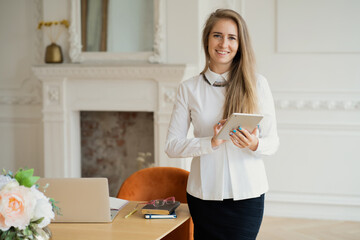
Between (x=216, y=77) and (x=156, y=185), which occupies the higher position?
(x=216, y=77)

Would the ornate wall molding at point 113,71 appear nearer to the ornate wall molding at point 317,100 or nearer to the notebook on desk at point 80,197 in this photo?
the ornate wall molding at point 317,100

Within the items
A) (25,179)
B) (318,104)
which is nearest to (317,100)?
(318,104)

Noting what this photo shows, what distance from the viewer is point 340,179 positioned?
4.28m

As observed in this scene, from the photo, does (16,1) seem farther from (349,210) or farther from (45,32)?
(349,210)

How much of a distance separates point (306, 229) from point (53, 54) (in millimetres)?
2793

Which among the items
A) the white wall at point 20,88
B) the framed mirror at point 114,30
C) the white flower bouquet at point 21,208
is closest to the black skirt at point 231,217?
the white flower bouquet at point 21,208

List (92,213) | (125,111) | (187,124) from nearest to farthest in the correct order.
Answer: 1. (92,213)
2. (187,124)
3. (125,111)

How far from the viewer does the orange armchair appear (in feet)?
8.38

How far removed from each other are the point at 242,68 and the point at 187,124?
362 millimetres

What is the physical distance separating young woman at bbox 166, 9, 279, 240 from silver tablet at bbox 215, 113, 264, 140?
3 cm

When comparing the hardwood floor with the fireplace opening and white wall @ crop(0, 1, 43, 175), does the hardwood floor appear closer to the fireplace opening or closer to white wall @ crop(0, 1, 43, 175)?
the fireplace opening

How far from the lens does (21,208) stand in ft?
4.69

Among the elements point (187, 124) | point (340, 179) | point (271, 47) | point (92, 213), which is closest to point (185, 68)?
point (271, 47)

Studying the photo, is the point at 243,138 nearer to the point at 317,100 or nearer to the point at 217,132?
the point at 217,132
